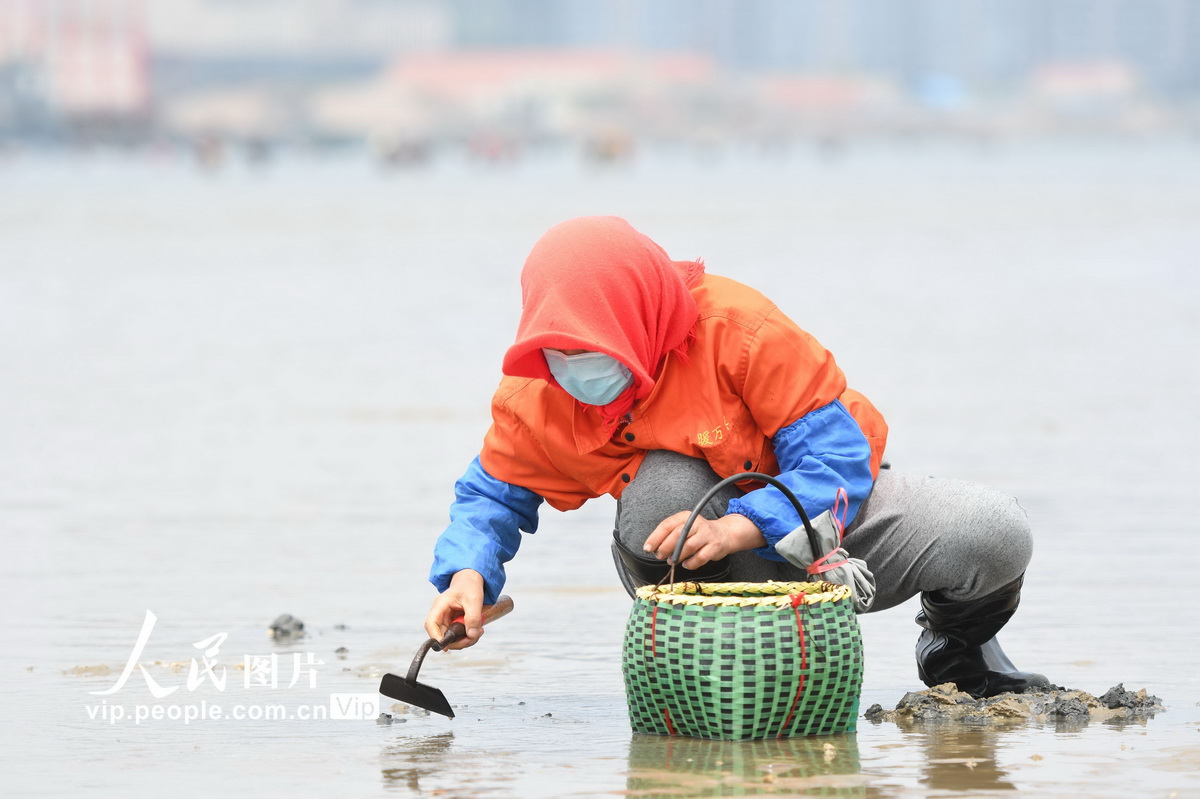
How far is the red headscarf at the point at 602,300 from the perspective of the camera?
318cm

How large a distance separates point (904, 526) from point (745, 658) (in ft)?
1.41

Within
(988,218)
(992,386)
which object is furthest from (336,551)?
(988,218)

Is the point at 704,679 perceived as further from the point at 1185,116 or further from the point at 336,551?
the point at 1185,116

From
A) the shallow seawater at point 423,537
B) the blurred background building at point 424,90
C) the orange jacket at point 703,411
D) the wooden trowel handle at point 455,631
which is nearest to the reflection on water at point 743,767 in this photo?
the shallow seawater at point 423,537

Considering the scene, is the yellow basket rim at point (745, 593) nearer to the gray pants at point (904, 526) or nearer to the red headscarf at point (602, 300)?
the gray pants at point (904, 526)

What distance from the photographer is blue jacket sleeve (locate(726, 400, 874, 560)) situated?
3.26 metres

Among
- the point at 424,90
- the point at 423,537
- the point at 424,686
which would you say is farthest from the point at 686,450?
the point at 424,90

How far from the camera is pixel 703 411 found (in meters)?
3.36

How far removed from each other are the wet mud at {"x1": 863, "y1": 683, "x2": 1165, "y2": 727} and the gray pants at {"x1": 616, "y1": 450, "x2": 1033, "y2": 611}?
8.1 inches

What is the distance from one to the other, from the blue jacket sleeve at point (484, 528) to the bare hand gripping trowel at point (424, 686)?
36mm

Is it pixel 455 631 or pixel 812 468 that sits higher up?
pixel 812 468

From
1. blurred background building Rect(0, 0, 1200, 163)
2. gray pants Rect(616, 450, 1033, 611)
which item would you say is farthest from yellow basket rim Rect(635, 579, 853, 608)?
blurred background building Rect(0, 0, 1200, 163)

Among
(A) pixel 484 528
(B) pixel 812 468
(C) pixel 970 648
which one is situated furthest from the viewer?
(C) pixel 970 648

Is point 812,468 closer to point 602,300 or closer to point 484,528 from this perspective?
point 602,300
